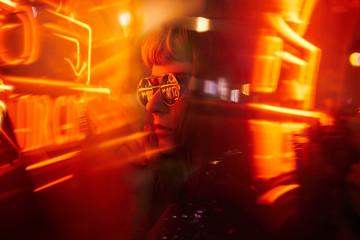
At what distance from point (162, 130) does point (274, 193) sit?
40.4 inches

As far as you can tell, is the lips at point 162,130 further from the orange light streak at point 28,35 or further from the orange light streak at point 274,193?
the orange light streak at point 28,35

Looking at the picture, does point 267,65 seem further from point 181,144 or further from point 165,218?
point 165,218

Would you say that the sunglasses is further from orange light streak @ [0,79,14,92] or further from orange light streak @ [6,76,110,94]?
orange light streak @ [0,79,14,92]

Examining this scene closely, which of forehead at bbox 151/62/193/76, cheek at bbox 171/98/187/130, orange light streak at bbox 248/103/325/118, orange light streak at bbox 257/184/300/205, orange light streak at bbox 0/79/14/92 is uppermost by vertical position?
forehead at bbox 151/62/193/76

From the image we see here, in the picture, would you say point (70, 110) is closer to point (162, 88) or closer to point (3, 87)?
point (3, 87)

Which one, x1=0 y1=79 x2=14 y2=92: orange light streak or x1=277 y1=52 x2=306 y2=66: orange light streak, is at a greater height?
x1=277 y1=52 x2=306 y2=66: orange light streak

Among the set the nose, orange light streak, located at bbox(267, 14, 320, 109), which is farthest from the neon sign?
orange light streak, located at bbox(267, 14, 320, 109)

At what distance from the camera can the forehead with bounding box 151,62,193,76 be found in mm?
1904

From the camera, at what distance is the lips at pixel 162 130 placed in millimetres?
2057

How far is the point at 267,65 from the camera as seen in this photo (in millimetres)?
1494

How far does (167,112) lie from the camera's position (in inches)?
81.1

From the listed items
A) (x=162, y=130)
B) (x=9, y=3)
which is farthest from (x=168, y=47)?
(x=9, y=3)

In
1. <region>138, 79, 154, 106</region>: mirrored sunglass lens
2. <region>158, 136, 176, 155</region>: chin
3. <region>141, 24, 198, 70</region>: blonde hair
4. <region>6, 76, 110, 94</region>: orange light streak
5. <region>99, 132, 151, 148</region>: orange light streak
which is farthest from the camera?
<region>6, 76, 110, 94</region>: orange light streak

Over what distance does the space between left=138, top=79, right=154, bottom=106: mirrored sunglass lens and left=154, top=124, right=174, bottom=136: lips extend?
0.27 metres
